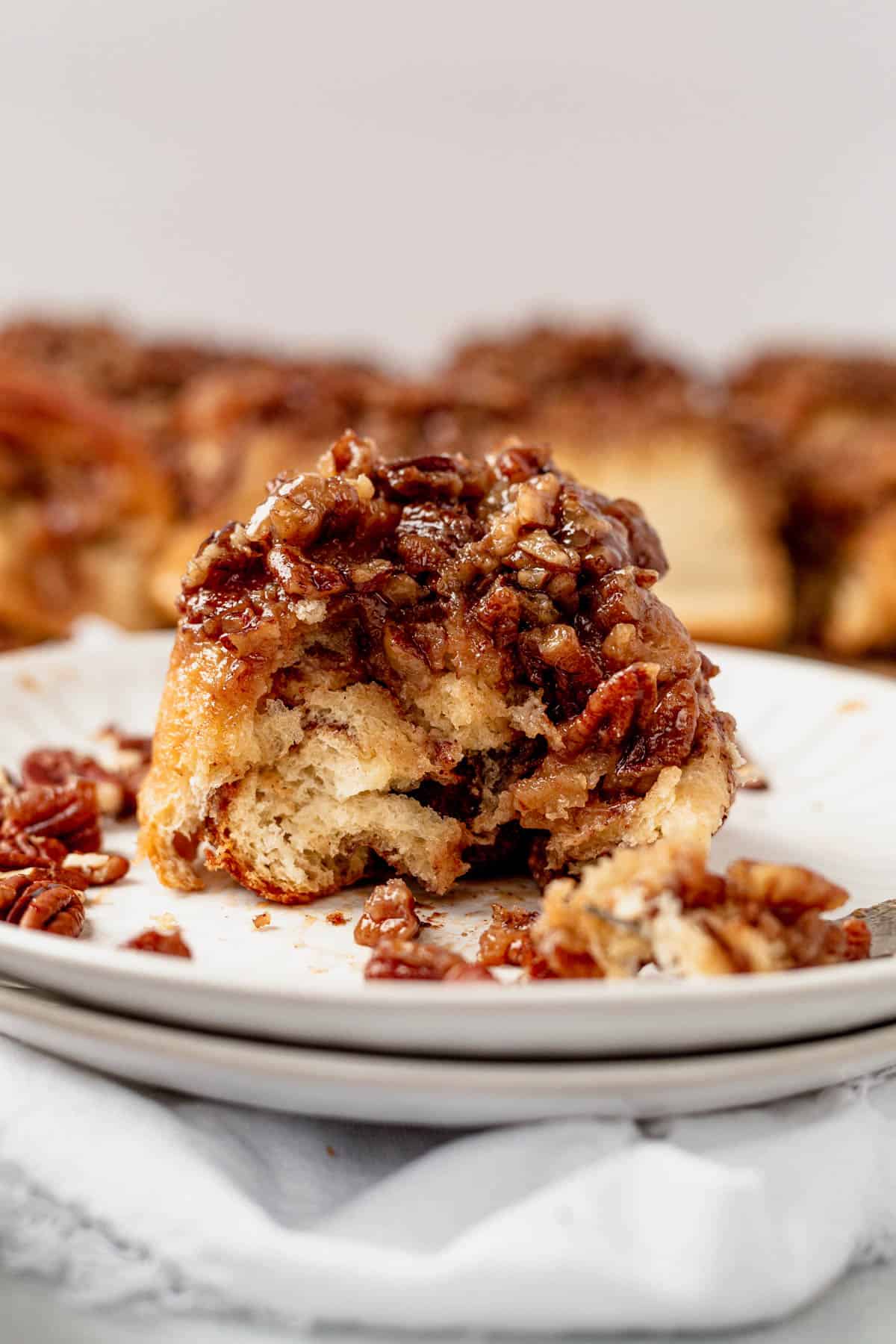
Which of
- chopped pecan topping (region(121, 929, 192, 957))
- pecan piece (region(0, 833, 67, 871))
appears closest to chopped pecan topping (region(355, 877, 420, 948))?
chopped pecan topping (region(121, 929, 192, 957))

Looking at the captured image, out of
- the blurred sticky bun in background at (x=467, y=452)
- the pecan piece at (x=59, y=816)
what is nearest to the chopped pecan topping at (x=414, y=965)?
the pecan piece at (x=59, y=816)

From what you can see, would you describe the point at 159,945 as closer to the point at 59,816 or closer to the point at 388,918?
the point at 388,918

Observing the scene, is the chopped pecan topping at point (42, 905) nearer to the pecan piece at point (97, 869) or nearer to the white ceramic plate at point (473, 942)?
the white ceramic plate at point (473, 942)

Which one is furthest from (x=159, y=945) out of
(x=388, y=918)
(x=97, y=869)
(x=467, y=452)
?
(x=467, y=452)

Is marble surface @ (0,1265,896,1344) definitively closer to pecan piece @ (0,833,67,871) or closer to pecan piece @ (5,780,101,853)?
pecan piece @ (0,833,67,871)

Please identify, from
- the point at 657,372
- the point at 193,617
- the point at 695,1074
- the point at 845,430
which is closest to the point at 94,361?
the point at 657,372

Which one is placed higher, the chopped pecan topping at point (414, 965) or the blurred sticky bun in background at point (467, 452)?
the chopped pecan topping at point (414, 965)
